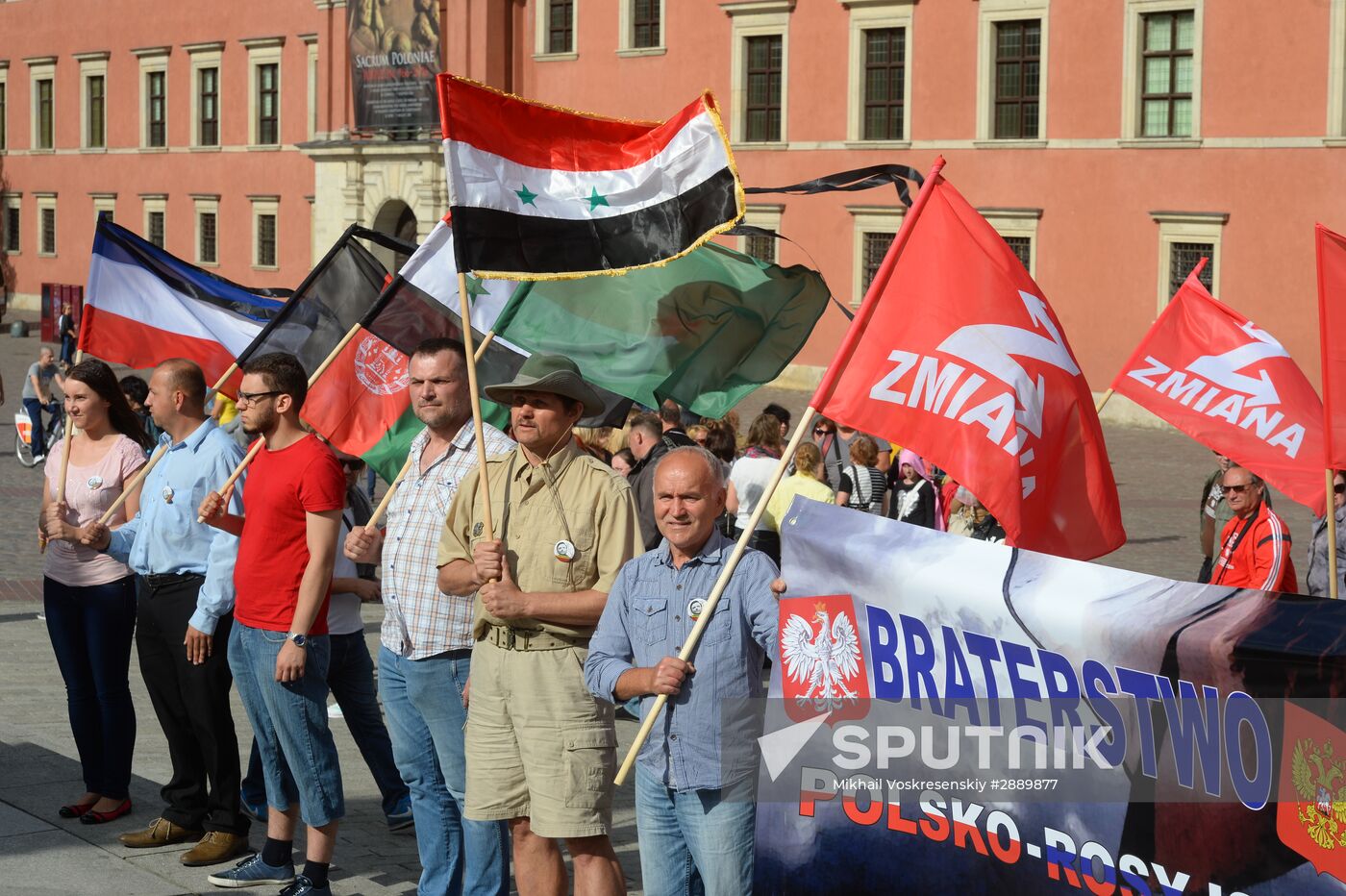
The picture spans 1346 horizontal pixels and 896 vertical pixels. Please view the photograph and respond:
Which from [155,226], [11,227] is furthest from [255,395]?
[11,227]

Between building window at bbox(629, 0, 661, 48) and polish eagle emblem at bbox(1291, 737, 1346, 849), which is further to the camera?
building window at bbox(629, 0, 661, 48)

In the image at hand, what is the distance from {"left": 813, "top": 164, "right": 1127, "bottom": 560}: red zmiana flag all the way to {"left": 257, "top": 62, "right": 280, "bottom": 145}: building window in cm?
4292

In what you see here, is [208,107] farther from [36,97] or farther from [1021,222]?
[1021,222]

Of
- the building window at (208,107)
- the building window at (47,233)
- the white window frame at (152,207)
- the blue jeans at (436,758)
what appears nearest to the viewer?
the blue jeans at (436,758)

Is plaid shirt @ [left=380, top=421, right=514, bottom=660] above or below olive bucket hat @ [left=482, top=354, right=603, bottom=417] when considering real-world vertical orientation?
below

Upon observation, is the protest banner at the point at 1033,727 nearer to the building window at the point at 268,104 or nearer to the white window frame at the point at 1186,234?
the white window frame at the point at 1186,234

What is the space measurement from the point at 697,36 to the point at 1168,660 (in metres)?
32.9

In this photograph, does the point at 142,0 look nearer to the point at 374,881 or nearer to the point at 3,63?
the point at 3,63

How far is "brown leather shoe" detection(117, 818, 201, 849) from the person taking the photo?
21.7 feet

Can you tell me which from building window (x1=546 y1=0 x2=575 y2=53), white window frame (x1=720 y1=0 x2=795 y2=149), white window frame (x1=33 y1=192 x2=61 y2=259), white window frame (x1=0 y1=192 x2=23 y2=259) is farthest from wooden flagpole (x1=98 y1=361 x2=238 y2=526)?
white window frame (x1=0 y1=192 x2=23 y2=259)

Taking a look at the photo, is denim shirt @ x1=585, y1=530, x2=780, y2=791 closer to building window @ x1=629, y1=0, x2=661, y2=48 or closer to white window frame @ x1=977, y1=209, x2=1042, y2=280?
white window frame @ x1=977, y1=209, x2=1042, y2=280

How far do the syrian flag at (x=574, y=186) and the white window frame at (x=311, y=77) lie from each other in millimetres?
39731

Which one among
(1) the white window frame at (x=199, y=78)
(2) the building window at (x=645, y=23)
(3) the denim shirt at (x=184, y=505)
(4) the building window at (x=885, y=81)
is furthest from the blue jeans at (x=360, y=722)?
(1) the white window frame at (x=199, y=78)

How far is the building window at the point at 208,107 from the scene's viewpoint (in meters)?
48.6
